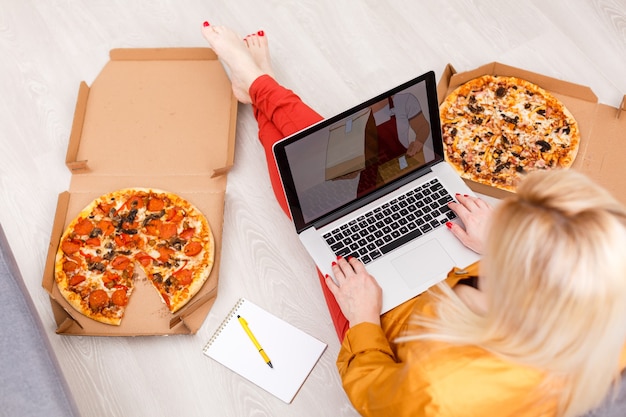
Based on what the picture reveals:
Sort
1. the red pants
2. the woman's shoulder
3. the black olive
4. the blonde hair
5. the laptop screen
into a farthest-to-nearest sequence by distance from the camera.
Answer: the black olive < the red pants < the laptop screen < the woman's shoulder < the blonde hair

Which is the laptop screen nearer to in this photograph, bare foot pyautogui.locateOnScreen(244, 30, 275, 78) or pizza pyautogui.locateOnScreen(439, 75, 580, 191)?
pizza pyautogui.locateOnScreen(439, 75, 580, 191)

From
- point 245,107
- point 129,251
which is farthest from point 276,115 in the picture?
point 129,251

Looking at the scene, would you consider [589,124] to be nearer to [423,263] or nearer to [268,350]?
[423,263]

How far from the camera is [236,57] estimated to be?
1705 mm

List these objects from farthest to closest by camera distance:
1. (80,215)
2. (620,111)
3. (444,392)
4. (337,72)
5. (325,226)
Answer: (337,72) < (620,111) < (80,215) < (325,226) < (444,392)

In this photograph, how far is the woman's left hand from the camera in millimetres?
1289

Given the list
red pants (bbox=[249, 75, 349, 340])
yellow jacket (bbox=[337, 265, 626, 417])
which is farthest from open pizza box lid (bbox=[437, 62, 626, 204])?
yellow jacket (bbox=[337, 265, 626, 417])

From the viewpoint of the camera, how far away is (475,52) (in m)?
1.87

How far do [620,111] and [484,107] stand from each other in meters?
0.37

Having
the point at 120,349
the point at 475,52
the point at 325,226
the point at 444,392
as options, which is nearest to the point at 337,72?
the point at 475,52

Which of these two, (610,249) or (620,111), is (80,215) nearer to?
(610,249)

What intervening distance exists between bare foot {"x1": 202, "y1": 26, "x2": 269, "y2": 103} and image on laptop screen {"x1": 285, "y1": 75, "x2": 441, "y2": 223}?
0.46 m

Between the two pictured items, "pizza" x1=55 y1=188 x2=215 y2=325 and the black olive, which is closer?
"pizza" x1=55 y1=188 x2=215 y2=325

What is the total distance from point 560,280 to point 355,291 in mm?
602
